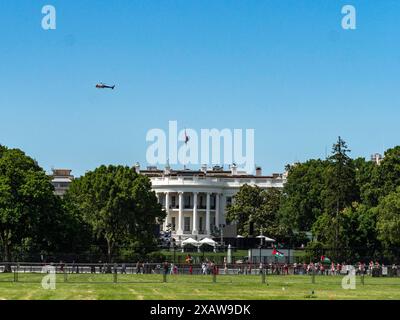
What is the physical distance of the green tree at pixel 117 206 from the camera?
374 feet

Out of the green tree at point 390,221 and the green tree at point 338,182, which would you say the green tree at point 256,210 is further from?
the green tree at point 390,221

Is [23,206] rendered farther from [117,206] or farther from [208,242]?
[208,242]

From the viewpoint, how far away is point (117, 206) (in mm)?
115312

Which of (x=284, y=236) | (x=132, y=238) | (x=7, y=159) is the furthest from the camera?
(x=284, y=236)

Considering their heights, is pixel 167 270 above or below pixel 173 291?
above

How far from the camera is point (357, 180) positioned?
139125 mm

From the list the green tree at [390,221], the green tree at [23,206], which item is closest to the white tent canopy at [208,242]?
the green tree at [390,221]

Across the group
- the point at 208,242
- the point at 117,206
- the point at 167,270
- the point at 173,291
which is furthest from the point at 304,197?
the point at 173,291

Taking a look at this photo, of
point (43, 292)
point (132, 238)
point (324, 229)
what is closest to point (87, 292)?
point (43, 292)

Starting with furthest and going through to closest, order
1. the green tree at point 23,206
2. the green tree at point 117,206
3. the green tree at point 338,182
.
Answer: the green tree at point 338,182
the green tree at point 117,206
the green tree at point 23,206

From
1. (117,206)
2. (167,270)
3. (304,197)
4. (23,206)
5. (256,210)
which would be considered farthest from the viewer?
(256,210)

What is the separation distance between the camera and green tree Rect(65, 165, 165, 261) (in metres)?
114
